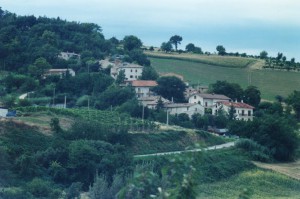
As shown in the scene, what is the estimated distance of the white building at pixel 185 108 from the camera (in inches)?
1751

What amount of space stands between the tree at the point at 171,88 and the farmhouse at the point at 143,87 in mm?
495

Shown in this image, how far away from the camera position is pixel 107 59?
182ft

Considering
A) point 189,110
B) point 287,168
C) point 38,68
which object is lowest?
point 287,168

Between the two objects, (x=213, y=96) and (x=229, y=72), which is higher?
(x=229, y=72)

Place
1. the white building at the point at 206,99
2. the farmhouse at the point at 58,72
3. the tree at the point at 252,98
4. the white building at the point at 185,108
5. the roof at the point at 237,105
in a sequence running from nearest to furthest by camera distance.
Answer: the white building at the point at 185,108
the roof at the point at 237,105
the farmhouse at the point at 58,72
the white building at the point at 206,99
the tree at the point at 252,98

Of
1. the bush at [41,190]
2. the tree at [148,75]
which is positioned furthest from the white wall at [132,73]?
the bush at [41,190]

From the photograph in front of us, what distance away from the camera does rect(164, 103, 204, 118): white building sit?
146 ft

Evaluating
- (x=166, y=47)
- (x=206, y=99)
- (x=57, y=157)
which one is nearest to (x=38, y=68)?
(x=206, y=99)

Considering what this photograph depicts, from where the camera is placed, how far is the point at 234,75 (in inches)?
2404

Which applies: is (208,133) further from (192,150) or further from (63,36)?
(192,150)

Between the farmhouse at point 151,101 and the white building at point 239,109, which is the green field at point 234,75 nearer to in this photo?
the white building at point 239,109

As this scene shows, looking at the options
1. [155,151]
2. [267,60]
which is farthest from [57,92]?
[267,60]

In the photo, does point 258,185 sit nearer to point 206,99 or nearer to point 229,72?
point 206,99

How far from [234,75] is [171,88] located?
13930 mm
